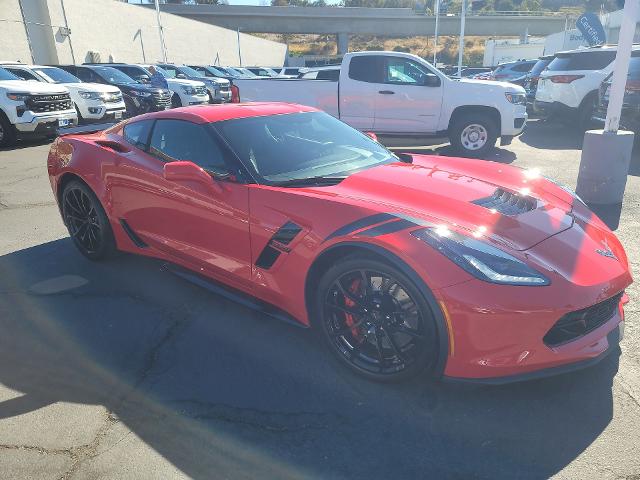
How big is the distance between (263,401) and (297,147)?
1757mm

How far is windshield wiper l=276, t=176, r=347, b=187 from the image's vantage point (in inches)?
122

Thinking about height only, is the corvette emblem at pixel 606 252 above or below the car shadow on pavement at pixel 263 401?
above

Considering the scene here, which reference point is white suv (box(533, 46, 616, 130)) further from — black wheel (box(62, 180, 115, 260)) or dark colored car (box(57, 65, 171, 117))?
black wheel (box(62, 180, 115, 260))

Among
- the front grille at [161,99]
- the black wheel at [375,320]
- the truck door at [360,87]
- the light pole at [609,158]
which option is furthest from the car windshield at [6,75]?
the light pole at [609,158]

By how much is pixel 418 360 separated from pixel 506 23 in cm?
7247

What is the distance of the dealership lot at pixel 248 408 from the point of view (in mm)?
2225

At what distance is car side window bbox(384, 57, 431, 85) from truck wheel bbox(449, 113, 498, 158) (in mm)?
1047

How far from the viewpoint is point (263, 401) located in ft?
8.71

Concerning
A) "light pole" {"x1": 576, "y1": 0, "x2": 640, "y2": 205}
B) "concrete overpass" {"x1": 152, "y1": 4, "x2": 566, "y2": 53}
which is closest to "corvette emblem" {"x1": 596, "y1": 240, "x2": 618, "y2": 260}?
"light pole" {"x1": 576, "y1": 0, "x2": 640, "y2": 205}

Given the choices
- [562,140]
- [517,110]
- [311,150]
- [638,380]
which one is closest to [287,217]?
[311,150]

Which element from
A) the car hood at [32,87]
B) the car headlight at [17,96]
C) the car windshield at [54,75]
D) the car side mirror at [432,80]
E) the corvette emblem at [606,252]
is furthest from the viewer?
the car windshield at [54,75]

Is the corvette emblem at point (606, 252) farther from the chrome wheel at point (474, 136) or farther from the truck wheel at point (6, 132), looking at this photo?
the truck wheel at point (6, 132)

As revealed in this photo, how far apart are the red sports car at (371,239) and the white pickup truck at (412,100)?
5375 millimetres

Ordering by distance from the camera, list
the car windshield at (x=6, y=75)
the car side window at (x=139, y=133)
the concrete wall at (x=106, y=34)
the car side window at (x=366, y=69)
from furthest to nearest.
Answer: the concrete wall at (x=106, y=34) < the car windshield at (x=6, y=75) < the car side window at (x=366, y=69) < the car side window at (x=139, y=133)
